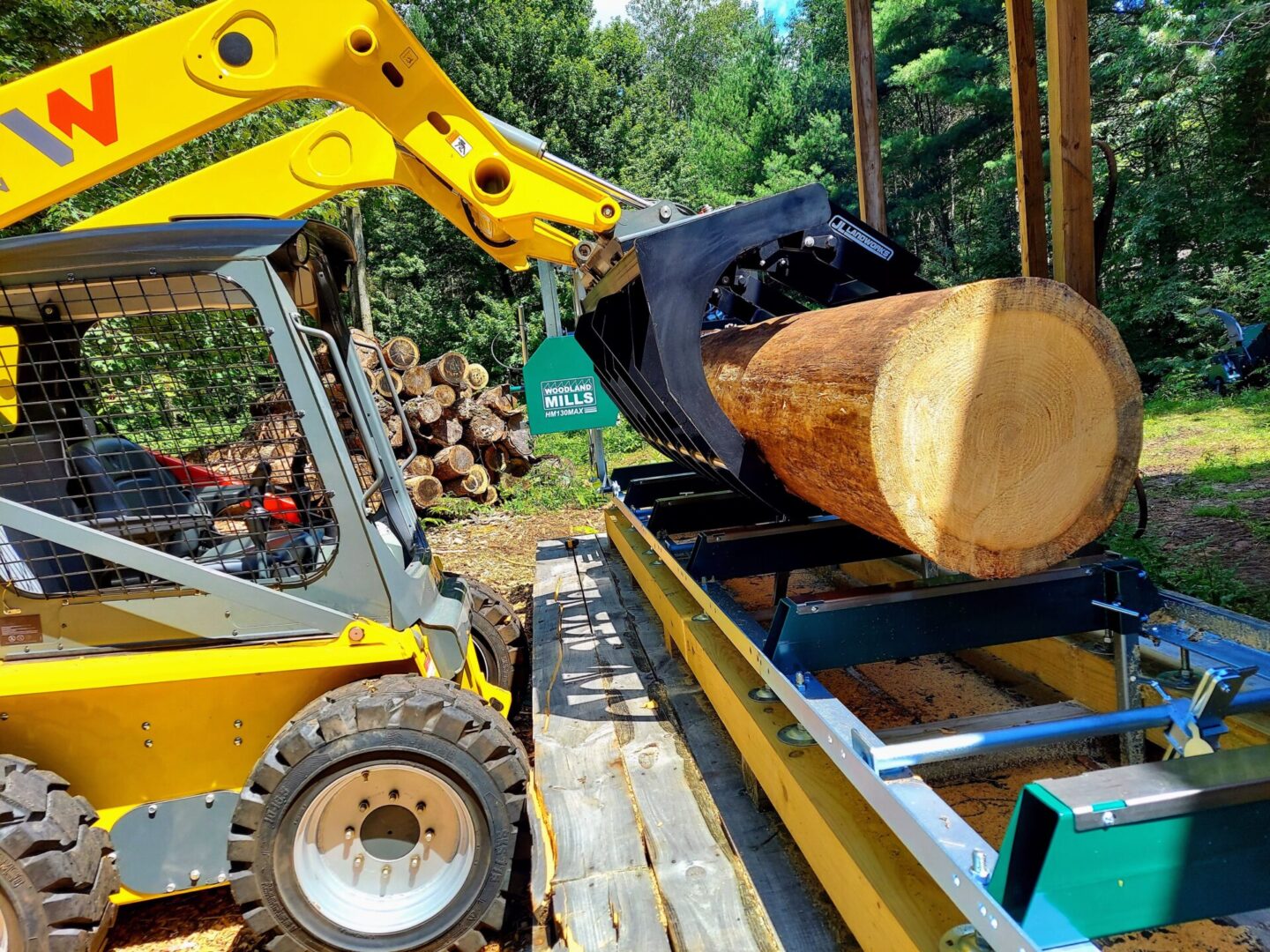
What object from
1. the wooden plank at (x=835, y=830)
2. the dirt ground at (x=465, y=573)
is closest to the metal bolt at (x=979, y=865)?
the wooden plank at (x=835, y=830)

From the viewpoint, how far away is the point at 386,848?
96.3 inches

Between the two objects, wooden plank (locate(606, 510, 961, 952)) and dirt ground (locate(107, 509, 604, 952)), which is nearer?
wooden plank (locate(606, 510, 961, 952))

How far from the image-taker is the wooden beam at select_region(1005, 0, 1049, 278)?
3.67 meters

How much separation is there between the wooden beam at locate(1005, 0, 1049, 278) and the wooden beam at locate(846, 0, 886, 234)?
4.22 feet

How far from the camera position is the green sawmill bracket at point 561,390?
22.3ft

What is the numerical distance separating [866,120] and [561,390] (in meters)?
3.23

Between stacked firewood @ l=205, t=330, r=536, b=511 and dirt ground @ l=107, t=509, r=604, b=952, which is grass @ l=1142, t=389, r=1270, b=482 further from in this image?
stacked firewood @ l=205, t=330, r=536, b=511

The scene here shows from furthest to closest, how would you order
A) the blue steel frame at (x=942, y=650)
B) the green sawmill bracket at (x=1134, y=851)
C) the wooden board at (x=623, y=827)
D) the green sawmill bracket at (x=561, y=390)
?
the green sawmill bracket at (x=561, y=390) < the wooden board at (x=623, y=827) < the blue steel frame at (x=942, y=650) < the green sawmill bracket at (x=1134, y=851)

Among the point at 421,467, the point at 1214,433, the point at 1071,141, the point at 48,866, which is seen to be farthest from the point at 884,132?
the point at 48,866

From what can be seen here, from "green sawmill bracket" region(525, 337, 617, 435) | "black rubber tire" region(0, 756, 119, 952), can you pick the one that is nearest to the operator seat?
"black rubber tire" region(0, 756, 119, 952)

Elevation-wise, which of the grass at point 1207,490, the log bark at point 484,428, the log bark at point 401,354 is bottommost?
the grass at point 1207,490

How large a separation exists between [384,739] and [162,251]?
1.62m

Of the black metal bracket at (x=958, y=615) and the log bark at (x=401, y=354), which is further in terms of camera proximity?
the log bark at (x=401, y=354)

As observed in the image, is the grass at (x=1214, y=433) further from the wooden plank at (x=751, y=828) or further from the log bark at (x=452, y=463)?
the log bark at (x=452, y=463)
